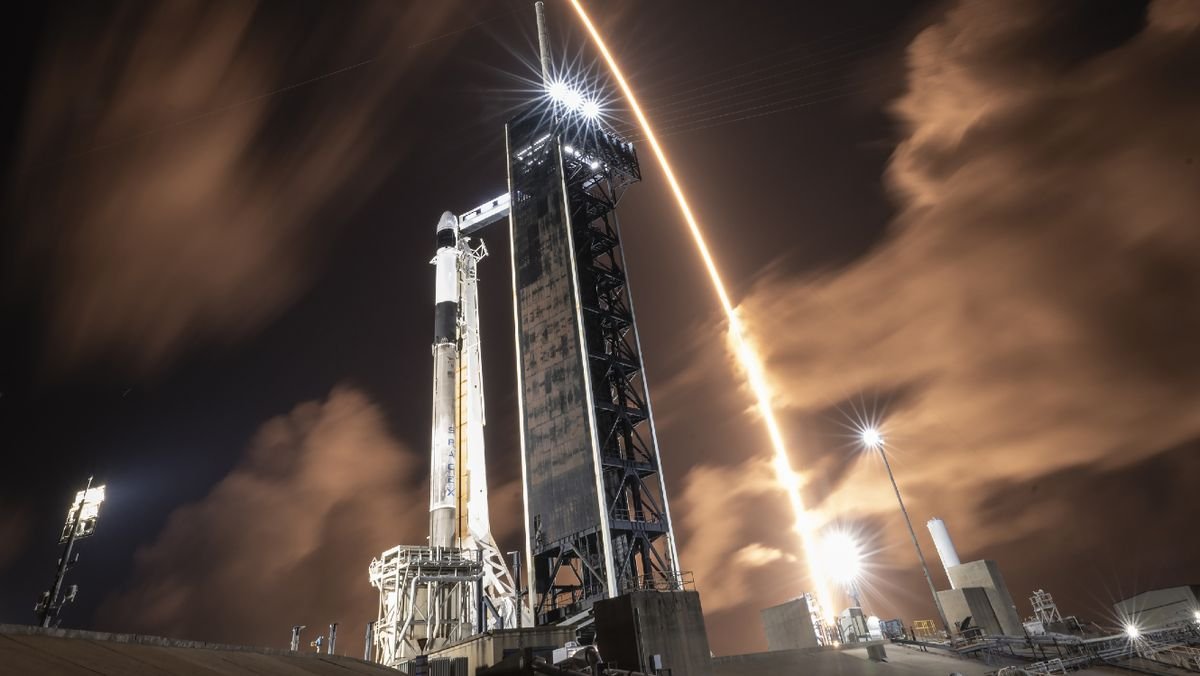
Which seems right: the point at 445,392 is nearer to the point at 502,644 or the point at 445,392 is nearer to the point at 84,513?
the point at 84,513

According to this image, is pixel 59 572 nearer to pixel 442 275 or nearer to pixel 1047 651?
pixel 442 275

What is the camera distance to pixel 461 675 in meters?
22.9

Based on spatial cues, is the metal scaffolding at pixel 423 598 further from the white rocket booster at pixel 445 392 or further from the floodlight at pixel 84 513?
the floodlight at pixel 84 513

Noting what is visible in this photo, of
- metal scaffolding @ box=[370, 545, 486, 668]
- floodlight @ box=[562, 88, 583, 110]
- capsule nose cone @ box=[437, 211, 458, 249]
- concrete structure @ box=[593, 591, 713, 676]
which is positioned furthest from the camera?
capsule nose cone @ box=[437, 211, 458, 249]

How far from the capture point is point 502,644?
981 inches

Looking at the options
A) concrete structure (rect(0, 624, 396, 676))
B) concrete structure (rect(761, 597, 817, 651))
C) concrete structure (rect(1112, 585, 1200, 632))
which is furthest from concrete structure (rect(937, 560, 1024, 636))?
concrete structure (rect(0, 624, 396, 676))

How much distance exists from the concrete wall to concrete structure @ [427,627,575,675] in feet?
76.0

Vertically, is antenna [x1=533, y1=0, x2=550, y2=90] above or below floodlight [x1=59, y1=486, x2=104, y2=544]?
above

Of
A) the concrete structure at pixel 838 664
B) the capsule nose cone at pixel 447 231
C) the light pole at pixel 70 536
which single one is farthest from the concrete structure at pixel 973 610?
the capsule nose cone at pixel 447 231

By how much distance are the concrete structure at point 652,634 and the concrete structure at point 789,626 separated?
13.6m

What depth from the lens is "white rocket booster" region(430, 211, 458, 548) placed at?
1802 inches

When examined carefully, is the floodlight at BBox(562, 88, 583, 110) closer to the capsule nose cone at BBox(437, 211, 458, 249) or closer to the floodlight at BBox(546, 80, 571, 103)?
the floodlight at BBox(546, 80, 571, 103)

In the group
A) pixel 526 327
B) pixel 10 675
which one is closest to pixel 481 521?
pixel 526 327

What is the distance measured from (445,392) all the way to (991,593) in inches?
1664
